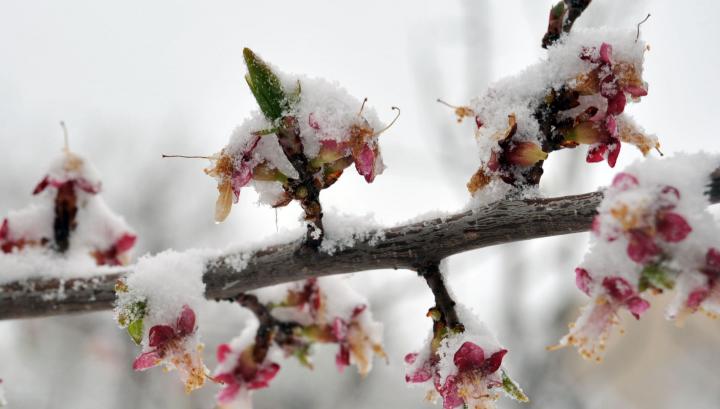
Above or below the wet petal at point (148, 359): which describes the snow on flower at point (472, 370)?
above

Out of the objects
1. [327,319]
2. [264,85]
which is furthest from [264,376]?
[264,85]

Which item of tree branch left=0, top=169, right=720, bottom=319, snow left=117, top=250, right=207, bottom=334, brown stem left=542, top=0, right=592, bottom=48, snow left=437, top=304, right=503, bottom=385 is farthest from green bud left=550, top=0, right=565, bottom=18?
snow left=117, top=250, right=207, bottom=334

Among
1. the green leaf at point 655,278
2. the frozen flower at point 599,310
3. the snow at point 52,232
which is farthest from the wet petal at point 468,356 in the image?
the snow at point 52,232

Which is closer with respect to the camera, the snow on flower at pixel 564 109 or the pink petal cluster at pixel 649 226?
the pink petal cluster at pixel 649 226

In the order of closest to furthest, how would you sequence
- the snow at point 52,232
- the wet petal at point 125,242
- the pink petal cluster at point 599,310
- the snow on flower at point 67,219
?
the pink petal cluster at point 599,310
the snow at point 52,232
the snow on flower at point 67,219
the wet petal at point 125,242

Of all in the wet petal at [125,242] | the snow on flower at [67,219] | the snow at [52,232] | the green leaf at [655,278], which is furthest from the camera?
the wet petal at [125,242]

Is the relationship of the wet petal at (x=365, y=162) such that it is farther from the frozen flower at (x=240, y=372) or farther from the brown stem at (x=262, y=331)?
the frozen flower at (x=240, y=372)

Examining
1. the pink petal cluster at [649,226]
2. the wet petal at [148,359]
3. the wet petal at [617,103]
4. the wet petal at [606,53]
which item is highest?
→ the wet petal at [606,53]
